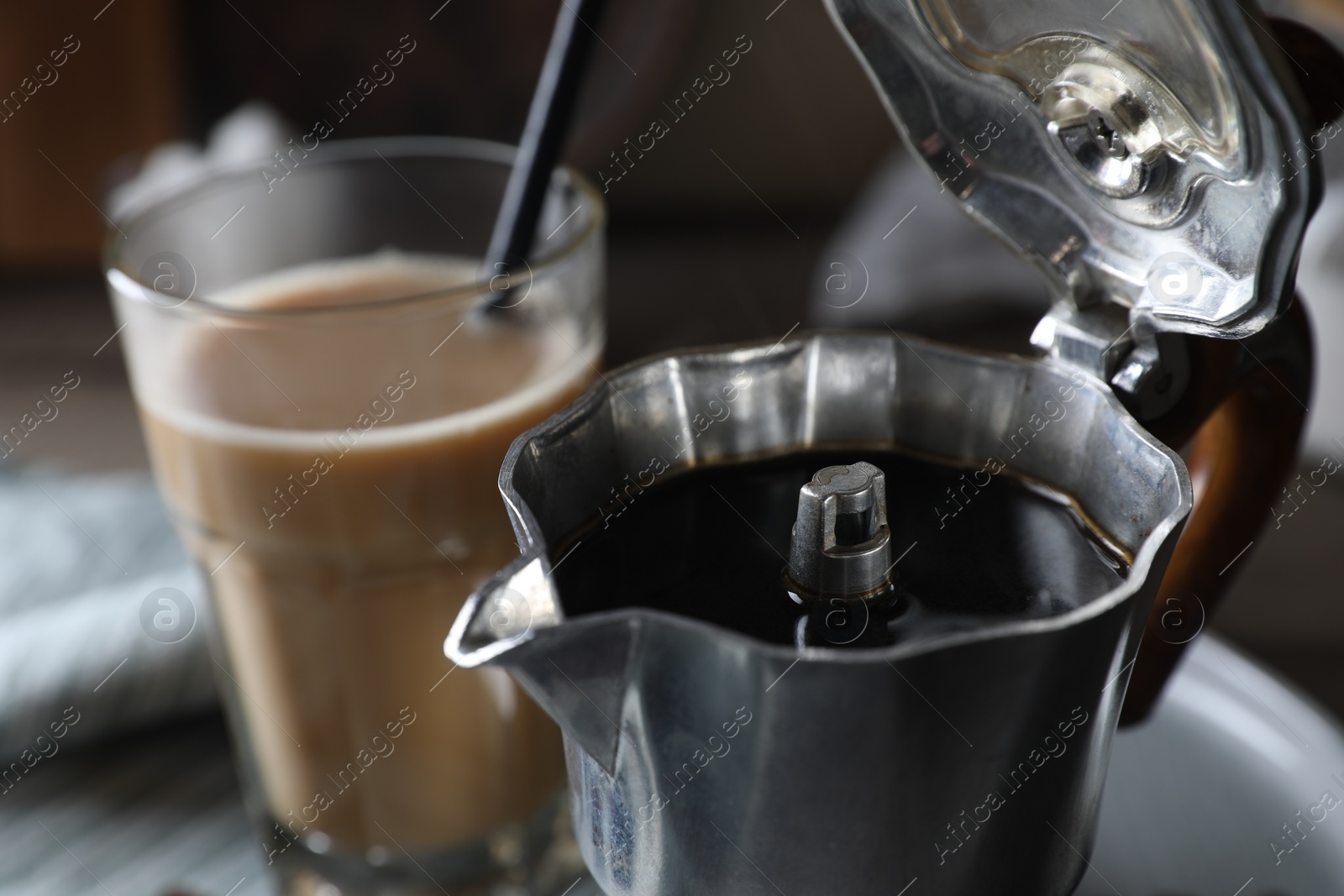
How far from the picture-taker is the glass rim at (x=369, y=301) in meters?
0.47

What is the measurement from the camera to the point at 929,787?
0.30 metres

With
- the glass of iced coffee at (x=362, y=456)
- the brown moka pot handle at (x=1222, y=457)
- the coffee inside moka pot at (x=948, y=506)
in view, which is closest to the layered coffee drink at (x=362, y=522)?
the glass of iced coffee at (x=362, y=456)

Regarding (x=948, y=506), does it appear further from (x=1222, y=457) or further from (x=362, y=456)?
(x=362, y=456)

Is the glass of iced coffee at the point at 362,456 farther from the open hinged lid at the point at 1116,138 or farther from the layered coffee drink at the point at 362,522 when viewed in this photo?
the open hinged lid at the point at 1116,138

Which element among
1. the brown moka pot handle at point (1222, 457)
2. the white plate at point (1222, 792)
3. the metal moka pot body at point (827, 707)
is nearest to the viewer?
the metal moka pot body at point (827, 707)

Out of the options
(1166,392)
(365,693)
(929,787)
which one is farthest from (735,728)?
(365,693)

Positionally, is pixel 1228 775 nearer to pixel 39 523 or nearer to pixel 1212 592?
pixel 1212 592

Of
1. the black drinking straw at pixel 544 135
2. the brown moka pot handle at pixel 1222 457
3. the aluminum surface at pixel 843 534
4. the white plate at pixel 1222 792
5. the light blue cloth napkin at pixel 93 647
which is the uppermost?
the black drinking straw at pixel 544 135

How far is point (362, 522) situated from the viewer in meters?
0.50

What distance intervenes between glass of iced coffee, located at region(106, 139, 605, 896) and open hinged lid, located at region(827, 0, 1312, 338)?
0.51ft

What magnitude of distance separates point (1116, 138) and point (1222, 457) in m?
0.12

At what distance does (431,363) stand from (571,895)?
254mm

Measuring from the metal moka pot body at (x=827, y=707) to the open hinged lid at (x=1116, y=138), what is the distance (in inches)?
1.8

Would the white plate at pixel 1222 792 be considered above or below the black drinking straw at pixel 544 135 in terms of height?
below
